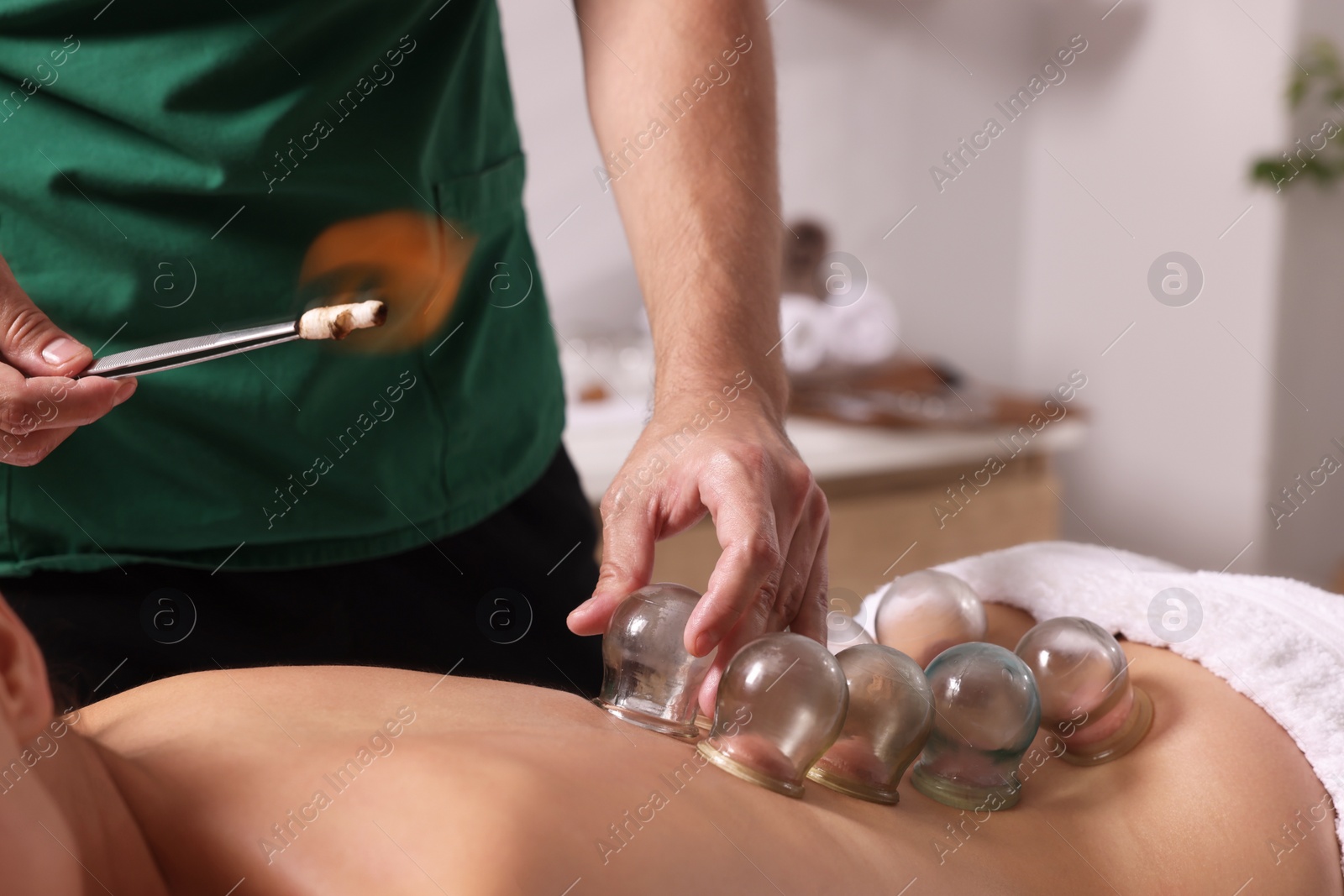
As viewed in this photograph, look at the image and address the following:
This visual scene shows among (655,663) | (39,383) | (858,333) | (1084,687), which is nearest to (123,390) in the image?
(39,383)

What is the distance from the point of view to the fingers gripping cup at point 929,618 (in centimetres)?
64

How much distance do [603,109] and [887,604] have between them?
0.42m

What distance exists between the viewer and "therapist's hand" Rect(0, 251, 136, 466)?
55cm

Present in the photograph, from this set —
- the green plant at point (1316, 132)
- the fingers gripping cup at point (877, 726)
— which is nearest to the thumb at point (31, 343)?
the fingers gripping cup at point (877, 726)

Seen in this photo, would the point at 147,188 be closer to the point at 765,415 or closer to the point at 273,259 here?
the point at 273,259

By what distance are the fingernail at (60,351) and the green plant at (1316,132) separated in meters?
2.27

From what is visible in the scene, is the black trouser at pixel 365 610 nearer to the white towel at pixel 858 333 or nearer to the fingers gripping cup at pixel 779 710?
the fingers gripping cup at pixel 779 710

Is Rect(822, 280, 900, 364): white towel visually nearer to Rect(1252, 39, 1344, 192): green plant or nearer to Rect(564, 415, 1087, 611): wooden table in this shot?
Rect(564, 415, 1087, 611): wooden table

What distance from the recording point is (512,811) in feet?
1.29

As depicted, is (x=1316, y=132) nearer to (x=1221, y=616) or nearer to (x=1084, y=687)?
(x=1221, y=616)

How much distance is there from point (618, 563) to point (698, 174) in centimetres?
29

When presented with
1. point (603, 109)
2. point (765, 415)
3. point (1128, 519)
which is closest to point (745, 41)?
point (603, 109)

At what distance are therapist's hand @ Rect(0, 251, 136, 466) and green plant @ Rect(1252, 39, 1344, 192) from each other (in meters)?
2.27

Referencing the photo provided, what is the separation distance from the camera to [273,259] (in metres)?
0.73
